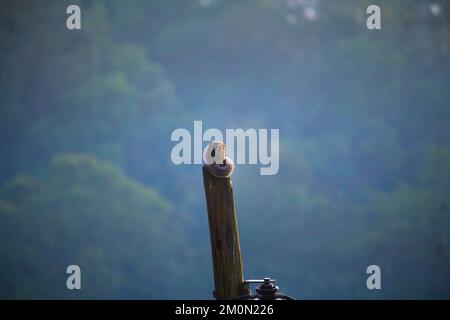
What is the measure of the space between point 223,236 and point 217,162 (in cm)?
42

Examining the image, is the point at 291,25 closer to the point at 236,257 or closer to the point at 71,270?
the point at 71,270

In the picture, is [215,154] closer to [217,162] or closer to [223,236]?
[217,162]

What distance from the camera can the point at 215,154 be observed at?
→ 3596mm

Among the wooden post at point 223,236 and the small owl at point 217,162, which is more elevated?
the small owl at point 217,162

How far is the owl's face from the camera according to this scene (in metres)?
3.58

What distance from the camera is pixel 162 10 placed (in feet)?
32.8

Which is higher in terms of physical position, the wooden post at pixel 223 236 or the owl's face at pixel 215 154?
the owl's face at pixel 215 154

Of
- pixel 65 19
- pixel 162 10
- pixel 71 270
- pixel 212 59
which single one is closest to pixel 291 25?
pixel 212 59

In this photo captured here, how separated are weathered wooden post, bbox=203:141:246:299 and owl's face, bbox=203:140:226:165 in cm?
1

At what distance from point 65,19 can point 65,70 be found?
0.79 meters

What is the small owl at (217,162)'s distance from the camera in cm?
355

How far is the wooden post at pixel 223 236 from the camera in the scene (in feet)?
11.6
